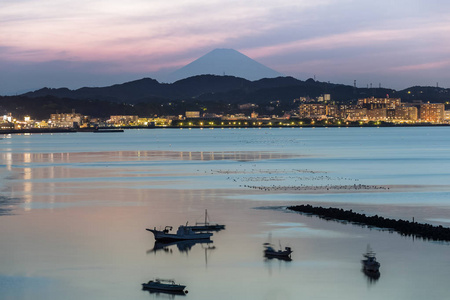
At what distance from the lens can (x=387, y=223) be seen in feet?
71.3

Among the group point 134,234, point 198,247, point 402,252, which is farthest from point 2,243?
point 402,252

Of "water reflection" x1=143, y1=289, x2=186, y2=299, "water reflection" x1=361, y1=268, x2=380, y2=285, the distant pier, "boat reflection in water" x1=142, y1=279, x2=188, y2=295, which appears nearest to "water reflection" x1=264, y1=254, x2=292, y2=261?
"water reflection" x1=361, y1=268, x2=380, y2=285

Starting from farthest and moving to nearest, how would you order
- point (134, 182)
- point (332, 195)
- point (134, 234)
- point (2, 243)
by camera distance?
point (134, 182) < point (332, 195) < point (134, 234) < point (2, 243)

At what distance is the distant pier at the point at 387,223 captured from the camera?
19969 mm

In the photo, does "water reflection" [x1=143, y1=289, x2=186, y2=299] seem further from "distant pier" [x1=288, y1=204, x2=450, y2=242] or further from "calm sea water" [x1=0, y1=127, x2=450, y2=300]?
"distant pier" [x1=288, y1=204, x2=450, y2=242]

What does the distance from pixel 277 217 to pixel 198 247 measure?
512cm

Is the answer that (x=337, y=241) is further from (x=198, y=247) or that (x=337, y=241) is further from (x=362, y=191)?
(x=362, y=191)

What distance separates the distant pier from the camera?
65.5ft

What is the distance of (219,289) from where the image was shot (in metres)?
15.2

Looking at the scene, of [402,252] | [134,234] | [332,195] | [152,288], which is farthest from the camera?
[332,195]

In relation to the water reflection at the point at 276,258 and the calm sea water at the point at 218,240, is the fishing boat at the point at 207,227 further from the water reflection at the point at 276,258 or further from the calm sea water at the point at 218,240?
the water reflection at the point at 276,258

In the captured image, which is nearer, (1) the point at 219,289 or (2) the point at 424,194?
(1) the point at 219,289

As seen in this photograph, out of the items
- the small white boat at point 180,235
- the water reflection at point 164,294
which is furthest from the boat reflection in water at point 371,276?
the small white boat at point 180,235

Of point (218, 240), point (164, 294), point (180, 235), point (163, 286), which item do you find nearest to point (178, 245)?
point (180, 235)
